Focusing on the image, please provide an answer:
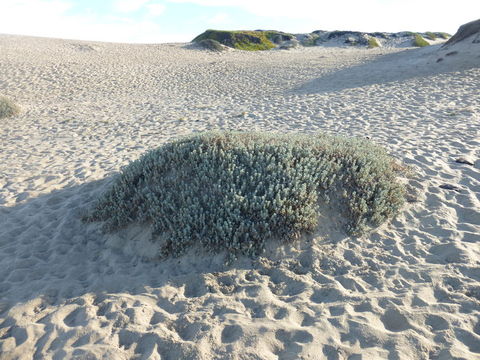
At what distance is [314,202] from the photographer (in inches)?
206

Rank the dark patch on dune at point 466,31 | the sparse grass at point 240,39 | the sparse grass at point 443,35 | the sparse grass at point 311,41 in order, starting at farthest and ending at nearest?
1. the sparse grass at point 443,35
2. the sparse grass at point 311,41
3. the sparse grass at point 240,39
4. the dark patch on dune at point 466,31

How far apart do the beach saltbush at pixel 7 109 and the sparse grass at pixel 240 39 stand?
28.8m

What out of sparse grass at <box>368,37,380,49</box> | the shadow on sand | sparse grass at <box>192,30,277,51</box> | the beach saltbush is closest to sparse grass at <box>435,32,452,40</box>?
sparse grass at <box>368,37,380,49</box>

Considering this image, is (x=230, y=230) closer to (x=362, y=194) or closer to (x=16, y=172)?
(x=362, y=194)

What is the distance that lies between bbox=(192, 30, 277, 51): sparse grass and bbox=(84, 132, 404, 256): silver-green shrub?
35826mm

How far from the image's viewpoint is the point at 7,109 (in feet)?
46.2

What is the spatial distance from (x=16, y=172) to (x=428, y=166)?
8.97 meters

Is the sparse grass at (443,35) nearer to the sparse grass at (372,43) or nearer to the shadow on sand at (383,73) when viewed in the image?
the sparse grass at (372,43)

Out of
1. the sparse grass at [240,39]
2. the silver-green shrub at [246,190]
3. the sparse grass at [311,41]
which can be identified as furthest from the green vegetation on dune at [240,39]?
the silver-green shrub at [246,190]

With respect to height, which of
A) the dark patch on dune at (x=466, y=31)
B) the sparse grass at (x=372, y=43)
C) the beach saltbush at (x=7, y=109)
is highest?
the dark patch on dune at (x=466, y=31)

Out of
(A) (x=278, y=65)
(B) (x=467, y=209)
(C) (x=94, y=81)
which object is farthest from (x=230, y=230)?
(A) (x=278, y=65)

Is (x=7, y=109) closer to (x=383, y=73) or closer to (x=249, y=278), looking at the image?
(x=249, y=278)

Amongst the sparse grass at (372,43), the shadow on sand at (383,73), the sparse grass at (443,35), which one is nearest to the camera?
the shadow on sand at (383,73)

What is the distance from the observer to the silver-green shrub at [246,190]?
15.9ft
